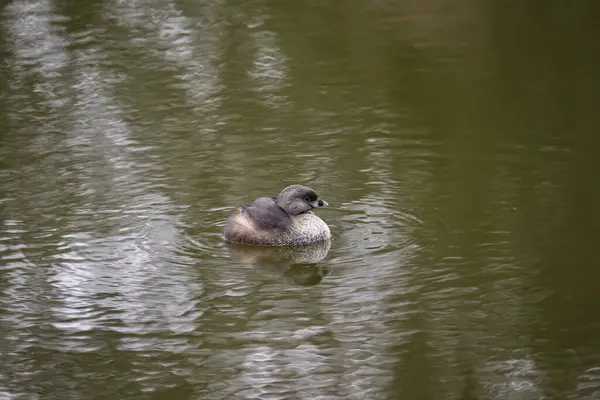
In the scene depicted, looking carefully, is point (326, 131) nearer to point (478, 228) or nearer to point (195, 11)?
point (478, 228)

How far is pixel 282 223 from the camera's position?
9.89m

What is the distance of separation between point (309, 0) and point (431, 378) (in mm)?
12547

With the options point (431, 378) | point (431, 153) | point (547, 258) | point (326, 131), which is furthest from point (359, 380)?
point (326, 131)

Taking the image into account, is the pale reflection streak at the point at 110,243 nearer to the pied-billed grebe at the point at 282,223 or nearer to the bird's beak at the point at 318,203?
the pied-billed grebe at the point at 282,223

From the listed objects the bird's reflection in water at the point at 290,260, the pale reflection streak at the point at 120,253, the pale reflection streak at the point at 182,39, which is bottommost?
the bird's reflection in water at the point at 290,260

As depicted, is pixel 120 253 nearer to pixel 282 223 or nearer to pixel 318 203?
pixel 282 223

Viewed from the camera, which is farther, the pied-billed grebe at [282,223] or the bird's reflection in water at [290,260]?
the pied-billed grebe at [282,223]

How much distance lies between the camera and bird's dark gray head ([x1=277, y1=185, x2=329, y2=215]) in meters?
10.0

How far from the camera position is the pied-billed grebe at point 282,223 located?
9.78 metres

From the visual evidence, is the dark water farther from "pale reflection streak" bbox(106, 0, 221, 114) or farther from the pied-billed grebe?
the pied-billed grebe

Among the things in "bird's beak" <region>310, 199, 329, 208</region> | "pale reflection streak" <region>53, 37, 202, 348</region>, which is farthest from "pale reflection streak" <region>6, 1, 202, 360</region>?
"bird's beak" <region>310, 199, 329, 208</region>

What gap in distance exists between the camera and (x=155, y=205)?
10.7 m

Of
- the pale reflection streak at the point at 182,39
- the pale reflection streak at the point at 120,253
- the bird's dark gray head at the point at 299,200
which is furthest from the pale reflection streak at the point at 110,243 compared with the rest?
the pale reflection streak at the point at 182,39

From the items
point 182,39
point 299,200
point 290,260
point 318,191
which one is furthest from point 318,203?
point 182,39
